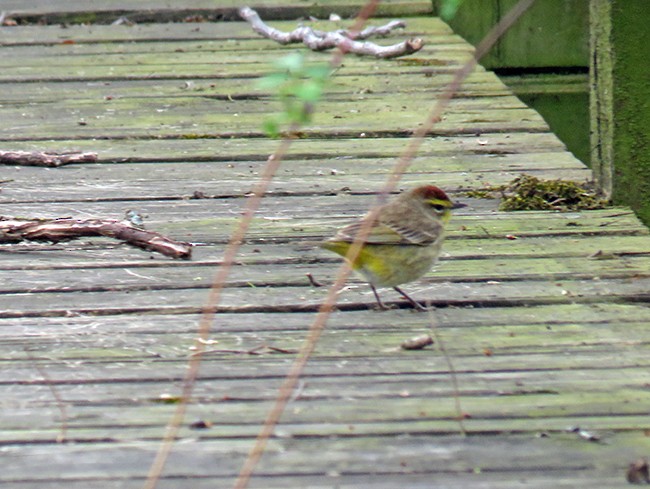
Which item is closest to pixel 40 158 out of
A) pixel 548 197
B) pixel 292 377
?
pixel 548 197

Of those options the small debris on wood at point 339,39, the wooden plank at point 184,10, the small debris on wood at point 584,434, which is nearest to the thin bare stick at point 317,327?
the small debris on wood at point 584,434

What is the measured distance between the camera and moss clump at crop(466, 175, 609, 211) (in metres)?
5.07

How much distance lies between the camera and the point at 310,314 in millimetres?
3889

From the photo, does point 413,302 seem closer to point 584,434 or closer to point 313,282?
point 313,282

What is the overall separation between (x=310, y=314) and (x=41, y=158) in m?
2.39

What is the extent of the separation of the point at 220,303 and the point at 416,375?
34.1 inches

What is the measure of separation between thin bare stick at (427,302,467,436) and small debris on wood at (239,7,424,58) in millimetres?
3880

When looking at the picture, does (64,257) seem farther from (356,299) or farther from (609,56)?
(609,56)

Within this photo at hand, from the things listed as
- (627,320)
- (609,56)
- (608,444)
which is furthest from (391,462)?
(609,56)

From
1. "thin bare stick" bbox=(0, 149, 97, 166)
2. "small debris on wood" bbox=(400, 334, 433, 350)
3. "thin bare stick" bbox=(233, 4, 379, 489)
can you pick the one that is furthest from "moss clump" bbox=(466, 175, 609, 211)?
"thin bare stick" bbox=(0, 149, 97, 166)

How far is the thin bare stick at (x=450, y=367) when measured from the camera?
300cm

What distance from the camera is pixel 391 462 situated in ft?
9.09

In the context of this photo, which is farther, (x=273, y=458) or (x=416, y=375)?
(x=416, y=375)

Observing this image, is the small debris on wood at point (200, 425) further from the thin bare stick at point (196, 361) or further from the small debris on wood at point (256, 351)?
the small debris on wood at point (256, 351)
